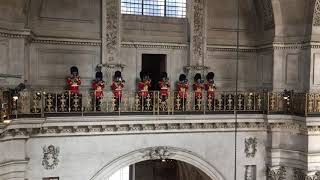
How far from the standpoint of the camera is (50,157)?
14.3m

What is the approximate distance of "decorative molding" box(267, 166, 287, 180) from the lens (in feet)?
53.9

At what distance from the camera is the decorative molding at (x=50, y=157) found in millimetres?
14195

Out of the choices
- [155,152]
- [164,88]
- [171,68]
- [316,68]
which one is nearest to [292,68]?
[316,68]

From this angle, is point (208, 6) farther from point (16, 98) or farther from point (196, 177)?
point (16, 98)

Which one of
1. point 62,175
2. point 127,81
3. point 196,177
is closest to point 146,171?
point 196,177

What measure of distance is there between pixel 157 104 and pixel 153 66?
3897 mm

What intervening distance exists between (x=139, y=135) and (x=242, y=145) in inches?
159

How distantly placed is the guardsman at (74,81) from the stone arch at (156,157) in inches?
108

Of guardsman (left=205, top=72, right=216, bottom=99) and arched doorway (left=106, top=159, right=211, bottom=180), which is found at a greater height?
guardsman (left=205, top=72, right=216, bottom=99)

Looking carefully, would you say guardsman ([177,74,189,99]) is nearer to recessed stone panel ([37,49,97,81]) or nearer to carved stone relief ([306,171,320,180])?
recessed stone panel ([37,49,97,81])

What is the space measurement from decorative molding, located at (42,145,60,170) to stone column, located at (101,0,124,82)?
3.63 m

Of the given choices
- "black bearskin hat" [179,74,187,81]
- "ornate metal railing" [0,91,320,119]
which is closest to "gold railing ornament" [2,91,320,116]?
"ornate metal railing" [0,91,320,119]

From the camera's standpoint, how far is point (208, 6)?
18.0 metres

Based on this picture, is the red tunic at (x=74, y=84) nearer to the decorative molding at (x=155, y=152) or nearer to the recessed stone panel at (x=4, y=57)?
the recessed stone panel at (x=4, y=57)
